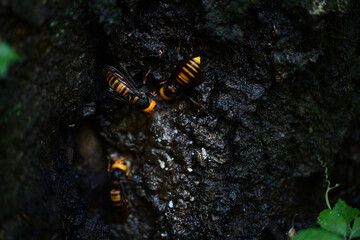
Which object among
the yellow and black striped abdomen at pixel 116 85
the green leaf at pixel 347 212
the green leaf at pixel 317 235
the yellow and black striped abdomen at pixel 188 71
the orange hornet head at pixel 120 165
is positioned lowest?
the orange hornet head at pixel 120 165

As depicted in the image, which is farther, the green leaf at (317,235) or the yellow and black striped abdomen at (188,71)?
the yellow and black striped abdomen at (188,71)

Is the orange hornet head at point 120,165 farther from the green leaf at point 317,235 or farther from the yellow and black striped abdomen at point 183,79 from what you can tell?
the green leaf at point 317,235

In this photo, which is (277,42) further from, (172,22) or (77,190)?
(77,190)

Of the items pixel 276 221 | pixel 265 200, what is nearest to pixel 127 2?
pixel 265 200

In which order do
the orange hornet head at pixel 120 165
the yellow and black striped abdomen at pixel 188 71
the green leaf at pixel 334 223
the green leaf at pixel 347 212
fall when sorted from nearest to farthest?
the green leaf at pixel 334 223, the green leaf at pixel 347 212, the yellow and black striped abdomen at pixel 188 71, the orange hornet head at pixel 120 165

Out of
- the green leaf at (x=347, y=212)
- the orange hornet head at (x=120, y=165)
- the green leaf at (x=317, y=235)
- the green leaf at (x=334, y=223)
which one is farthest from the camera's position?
the orange hornet head at (x=120, y=165)

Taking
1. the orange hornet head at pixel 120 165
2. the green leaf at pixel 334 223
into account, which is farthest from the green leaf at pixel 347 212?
the orange hornet head at pixel 120 165

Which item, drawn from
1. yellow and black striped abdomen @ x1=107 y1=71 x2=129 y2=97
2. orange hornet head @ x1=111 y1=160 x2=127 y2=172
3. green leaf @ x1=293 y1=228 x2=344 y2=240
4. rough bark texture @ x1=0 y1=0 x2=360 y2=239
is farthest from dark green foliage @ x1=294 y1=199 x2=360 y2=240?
yellow and black striped abdomen @ x1=107 y1=71 x2=129 y2=97
